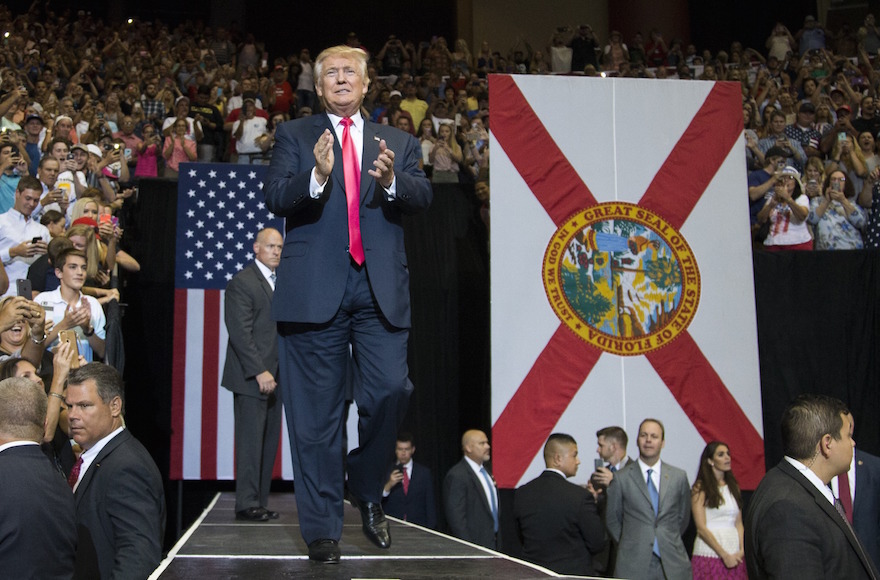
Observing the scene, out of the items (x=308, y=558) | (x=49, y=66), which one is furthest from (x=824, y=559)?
(x=49, y=66)

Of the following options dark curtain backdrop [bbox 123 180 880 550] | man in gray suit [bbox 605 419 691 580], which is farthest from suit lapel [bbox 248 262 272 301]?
dark curtain backdrop [bbox 123 180 880 550]

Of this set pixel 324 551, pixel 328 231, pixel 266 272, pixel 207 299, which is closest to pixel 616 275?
pixel 266 272

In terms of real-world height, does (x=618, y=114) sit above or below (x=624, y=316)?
above

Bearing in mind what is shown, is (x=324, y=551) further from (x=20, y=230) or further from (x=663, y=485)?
(x=20, y=230)

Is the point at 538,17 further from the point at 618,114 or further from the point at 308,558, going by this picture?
the point at 308,558

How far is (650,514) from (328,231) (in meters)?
3.81

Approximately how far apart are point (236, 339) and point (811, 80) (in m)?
10.1

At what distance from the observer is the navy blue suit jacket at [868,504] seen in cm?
545

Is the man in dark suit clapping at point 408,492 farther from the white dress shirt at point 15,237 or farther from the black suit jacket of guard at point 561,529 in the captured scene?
the white dress shirt at point 15,237

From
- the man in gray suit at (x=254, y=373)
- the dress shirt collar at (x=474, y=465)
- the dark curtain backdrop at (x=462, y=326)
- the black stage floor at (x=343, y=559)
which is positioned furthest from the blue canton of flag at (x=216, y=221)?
the black stage floor at (x=343, y=559)

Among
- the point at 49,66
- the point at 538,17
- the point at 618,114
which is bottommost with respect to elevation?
the point at 618,114

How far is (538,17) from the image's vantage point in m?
19.3

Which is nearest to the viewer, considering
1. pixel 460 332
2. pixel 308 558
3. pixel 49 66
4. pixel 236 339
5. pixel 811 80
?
pixel 308 558

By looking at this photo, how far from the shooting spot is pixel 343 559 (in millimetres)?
3020
